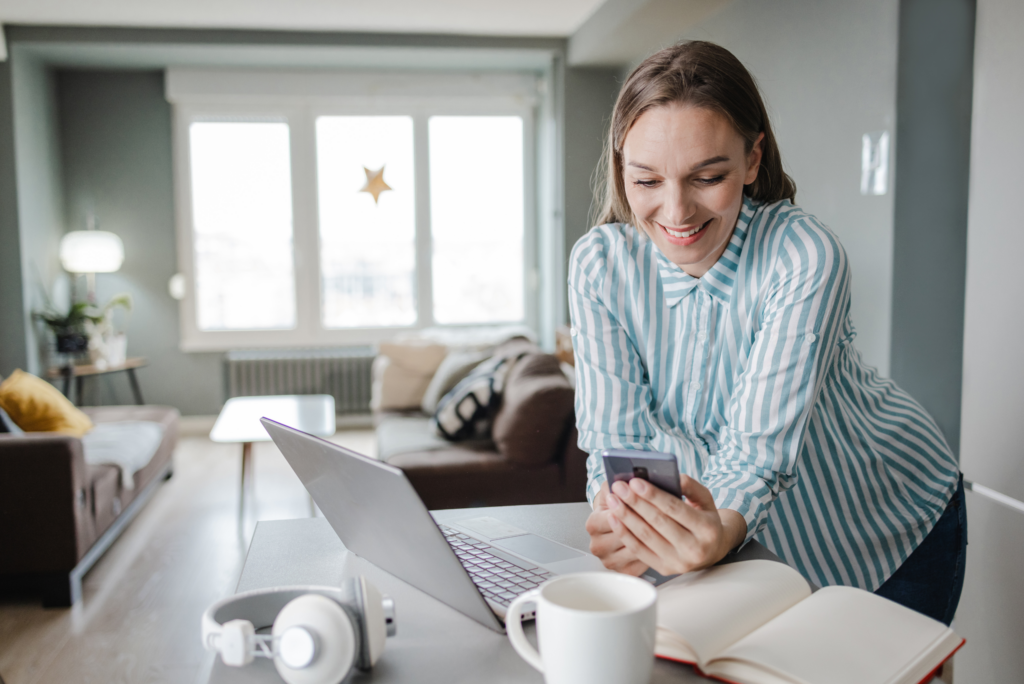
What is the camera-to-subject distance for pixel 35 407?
315 centimetres

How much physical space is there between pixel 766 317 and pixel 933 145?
1.88 metres

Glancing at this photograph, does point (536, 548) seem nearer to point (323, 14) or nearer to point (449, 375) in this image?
point (449, 375)

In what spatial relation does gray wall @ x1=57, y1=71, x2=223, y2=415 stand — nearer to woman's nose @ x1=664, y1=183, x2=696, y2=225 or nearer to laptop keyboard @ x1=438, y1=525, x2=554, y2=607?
laptop keyboard @ x1=438, y1=525, x2=554, y2=607

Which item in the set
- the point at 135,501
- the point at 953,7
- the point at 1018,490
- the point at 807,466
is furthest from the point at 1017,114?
the point at 135,501

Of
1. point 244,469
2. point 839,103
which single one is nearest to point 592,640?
point 839,103

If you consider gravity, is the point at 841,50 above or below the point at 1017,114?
above

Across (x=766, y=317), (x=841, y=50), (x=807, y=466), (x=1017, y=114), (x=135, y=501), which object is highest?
(x=841, y=50)

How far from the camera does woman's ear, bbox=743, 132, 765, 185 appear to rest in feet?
3.06

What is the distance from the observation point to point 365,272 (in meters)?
5.57

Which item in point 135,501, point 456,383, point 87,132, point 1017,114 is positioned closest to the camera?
point 1017,114

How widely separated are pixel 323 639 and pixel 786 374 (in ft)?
1.79

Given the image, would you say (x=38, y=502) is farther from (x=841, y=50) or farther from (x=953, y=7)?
(x=953, y=7)

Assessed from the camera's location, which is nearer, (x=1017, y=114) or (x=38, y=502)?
(x=1017, y=114)

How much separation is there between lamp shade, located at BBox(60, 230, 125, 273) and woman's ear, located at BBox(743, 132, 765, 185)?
16.2ft
